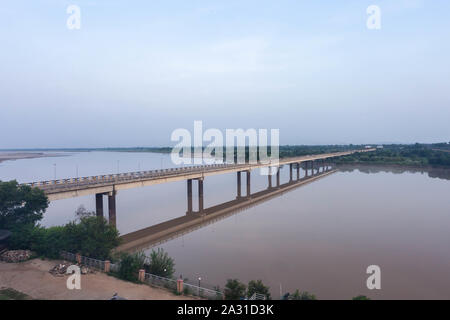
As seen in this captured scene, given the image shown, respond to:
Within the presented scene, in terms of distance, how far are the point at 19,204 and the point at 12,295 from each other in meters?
8.58

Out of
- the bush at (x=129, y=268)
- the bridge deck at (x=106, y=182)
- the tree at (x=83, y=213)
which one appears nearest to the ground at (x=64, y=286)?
the bush at (x=129, y=268)

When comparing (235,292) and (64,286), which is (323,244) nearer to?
(235,292)

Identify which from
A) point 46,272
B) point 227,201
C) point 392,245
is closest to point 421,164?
point 227,201

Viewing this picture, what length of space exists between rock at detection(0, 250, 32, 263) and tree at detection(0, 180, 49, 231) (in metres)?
2.15

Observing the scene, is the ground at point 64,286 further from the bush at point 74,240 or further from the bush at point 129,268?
the bush at point 74,240

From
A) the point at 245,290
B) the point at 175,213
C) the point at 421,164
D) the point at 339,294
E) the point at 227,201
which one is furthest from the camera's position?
the point at 421,164

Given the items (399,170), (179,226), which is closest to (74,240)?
(179,226)

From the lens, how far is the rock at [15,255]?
648 inches

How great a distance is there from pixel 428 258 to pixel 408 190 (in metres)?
29.8

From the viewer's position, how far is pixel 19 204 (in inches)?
780
